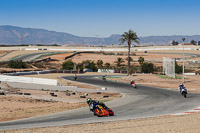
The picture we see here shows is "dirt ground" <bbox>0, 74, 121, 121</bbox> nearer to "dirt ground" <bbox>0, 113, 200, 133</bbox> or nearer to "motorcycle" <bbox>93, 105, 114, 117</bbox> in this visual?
"motorcycle" <bbox>93, 105, 114, 117</bbox>

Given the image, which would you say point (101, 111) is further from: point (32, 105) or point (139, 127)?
point (32, 105)

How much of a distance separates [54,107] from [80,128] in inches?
352

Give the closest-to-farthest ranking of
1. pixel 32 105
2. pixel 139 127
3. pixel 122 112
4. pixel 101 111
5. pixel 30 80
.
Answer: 1. pixel 139 127
2. pixel 101 111
3. pixel 122 112
4. pixel 32 105
5. pixel 30 80

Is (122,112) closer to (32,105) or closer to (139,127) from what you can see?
(139,127)

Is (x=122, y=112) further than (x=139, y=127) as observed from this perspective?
Yes

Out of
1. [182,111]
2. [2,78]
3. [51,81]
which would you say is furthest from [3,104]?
[2,78]

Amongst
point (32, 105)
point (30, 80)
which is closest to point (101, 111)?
point (32, 105)

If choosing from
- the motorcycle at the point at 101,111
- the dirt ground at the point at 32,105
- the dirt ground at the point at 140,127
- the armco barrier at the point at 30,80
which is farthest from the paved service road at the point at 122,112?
the armco barrier at the point at 30,80

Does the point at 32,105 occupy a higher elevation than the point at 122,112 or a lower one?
higher

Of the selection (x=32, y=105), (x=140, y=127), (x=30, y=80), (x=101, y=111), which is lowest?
(x=140, y=127)

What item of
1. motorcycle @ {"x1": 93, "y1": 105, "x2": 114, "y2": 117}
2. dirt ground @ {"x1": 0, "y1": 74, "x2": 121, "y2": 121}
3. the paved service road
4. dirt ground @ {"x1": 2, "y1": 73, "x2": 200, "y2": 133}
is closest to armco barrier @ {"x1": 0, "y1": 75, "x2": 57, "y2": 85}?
dirt ground @ {"x1": 0, "y1": 74, "x2": 121, "y2": 121}

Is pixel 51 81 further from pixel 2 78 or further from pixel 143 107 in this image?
pixel 143 107

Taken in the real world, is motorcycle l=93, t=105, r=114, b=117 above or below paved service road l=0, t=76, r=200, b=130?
above

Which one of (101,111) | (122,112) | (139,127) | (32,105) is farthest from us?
(32,105)
